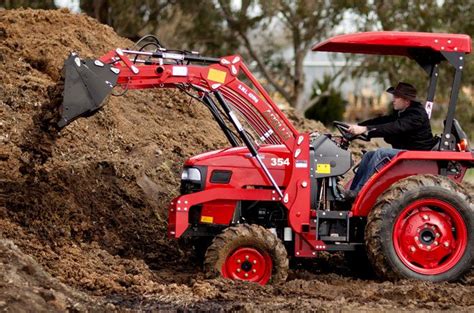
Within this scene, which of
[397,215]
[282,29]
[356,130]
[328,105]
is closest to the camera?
[397,215]

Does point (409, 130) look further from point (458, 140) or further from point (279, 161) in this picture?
point (279, 161)

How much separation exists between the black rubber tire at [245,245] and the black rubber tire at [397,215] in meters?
0.90

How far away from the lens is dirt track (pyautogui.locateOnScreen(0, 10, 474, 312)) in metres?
8.55

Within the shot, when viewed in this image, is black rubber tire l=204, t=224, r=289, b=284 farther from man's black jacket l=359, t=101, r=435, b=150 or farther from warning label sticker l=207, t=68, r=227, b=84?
man's black jacket l=359, t=101, r=435, b=150

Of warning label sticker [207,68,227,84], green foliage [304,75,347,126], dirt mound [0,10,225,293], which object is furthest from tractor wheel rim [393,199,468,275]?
green foliage [304,75,347,126]

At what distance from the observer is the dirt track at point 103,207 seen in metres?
8.55

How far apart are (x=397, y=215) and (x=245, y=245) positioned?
1488 millimetres

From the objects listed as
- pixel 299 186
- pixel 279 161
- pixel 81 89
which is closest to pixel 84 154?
pixel 81 89

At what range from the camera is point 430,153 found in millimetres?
9773

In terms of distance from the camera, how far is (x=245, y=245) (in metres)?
9.41

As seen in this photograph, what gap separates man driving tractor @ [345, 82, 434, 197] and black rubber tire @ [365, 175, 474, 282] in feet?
1.38

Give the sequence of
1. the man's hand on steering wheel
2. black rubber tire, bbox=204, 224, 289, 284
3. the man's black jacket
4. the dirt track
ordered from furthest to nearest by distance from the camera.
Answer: the man's hand on steering wheel
the man's black jacket
black rubber tire, bbox=204, 224, 289, 284
the dirt track

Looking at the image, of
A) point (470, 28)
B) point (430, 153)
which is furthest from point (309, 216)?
point (470, 28)

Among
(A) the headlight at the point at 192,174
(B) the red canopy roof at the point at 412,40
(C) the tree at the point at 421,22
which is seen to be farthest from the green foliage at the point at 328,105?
(A) the headlight at the point at 192,174
